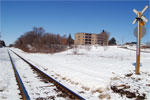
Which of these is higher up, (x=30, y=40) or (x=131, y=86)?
(x=30, y=40)

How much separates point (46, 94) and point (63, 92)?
725mm

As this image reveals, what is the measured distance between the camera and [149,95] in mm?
5410

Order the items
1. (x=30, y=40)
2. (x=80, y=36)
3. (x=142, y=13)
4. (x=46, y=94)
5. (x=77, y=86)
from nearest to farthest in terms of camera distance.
→ 1. (x=46, y=94)
2. (x=77, y=86)
3. (x=142, y=13)
4. (x=30, y=40)
5. (x=80, y=36)

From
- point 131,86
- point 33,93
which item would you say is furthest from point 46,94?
point 131,86

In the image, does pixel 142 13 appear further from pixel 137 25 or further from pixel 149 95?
pixel 149 95

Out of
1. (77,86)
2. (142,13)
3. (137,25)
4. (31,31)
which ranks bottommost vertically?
(77,86)

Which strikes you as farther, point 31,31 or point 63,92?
point 31,31

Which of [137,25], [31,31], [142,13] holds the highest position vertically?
[31,31]

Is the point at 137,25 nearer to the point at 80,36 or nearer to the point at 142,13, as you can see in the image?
the point at 142,13

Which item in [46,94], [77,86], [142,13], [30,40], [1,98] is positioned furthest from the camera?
[30,40]

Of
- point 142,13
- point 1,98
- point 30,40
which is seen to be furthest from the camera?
point 30,40

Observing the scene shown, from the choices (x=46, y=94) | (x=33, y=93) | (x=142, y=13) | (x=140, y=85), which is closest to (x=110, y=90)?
(x=140, y=85)

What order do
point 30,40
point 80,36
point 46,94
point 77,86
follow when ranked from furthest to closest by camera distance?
point 80,36 → point 30,40 → point 77,86 → point 46,94

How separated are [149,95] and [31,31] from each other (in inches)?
3617
